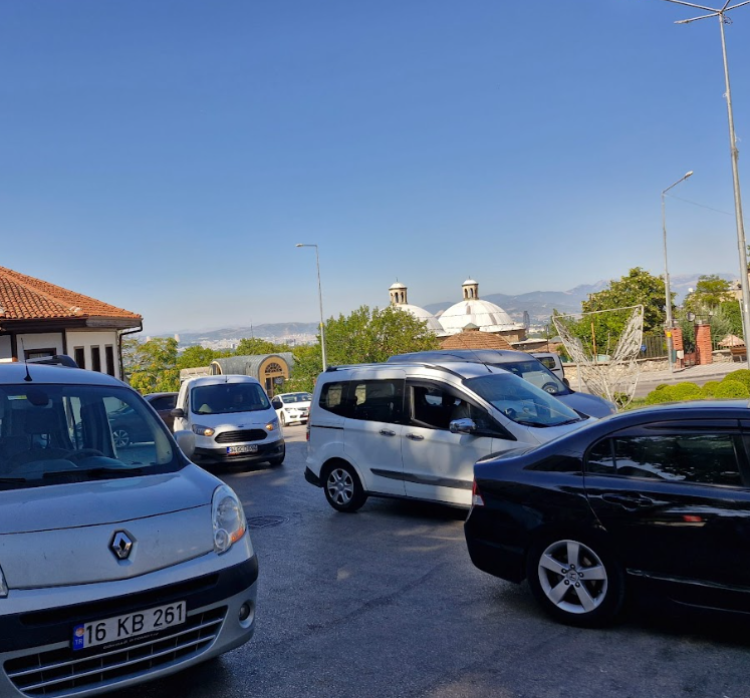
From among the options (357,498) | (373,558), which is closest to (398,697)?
(373,558)

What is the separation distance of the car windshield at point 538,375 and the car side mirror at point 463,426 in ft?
20.5

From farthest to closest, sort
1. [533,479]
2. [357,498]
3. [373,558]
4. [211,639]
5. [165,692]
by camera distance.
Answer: [357,498] → [373,558] → [533,479] → [165,692] → [211,639]

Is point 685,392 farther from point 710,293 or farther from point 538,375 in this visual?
point 710,293

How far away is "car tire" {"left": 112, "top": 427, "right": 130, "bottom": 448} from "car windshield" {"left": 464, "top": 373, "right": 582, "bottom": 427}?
4350 mm

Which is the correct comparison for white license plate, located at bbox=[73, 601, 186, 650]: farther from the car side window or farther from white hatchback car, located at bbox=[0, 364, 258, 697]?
the car side window

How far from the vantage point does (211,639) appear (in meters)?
4.05

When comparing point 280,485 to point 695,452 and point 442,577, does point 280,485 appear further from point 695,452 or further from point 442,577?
point 695,452

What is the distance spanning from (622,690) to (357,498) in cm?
553

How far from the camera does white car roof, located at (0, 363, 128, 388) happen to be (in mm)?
5012

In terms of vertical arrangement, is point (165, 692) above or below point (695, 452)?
below

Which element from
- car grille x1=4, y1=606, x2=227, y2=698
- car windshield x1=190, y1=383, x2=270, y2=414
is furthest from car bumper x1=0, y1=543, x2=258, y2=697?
car windshield x1=190, y1=383, x2=270, y2=414

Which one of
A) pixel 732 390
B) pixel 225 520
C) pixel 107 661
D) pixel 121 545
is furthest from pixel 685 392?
pixel 107 661

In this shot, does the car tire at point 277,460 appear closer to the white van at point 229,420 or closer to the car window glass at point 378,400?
the white van at point 229,420

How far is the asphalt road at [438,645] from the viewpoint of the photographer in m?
4.31
